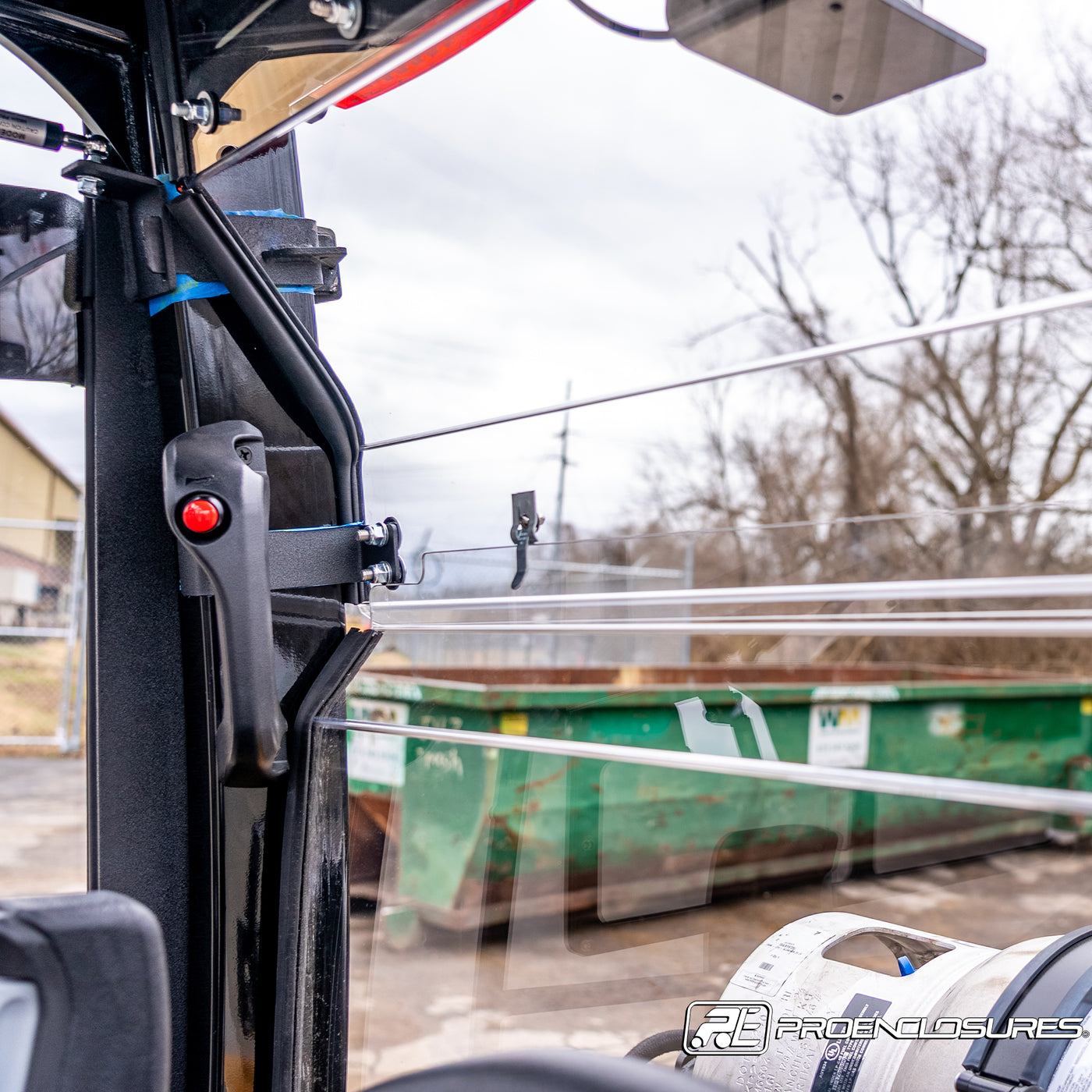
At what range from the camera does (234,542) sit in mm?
1141

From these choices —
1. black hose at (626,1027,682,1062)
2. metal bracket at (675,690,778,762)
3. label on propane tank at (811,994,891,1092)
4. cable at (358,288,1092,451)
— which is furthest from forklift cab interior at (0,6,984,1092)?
label on propane tank at (811,994,891,1092)

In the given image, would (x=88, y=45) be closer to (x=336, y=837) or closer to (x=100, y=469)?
(x=100, y=469)

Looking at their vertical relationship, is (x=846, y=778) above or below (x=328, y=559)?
below

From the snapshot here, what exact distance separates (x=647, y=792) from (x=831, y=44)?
126 inches

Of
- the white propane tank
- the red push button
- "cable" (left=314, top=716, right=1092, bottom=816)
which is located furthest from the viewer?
the red push button

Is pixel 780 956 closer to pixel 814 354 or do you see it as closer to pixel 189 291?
pixel 814 354

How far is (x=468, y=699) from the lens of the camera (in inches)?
143

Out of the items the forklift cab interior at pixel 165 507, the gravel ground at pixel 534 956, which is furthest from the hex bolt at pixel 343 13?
the gravel ground at pixel 534 956

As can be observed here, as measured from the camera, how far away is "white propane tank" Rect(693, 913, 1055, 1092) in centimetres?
103

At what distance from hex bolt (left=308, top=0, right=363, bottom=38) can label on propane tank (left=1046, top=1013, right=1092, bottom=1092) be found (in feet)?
3.92

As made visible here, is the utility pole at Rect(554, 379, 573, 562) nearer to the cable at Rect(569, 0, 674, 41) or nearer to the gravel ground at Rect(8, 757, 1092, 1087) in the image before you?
the cable at Rect(569, 0, 674, 41)

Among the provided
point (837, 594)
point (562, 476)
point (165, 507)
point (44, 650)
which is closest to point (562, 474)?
point (562, 476)

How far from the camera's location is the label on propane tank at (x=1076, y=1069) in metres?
0.92

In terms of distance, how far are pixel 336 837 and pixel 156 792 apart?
256 mm
